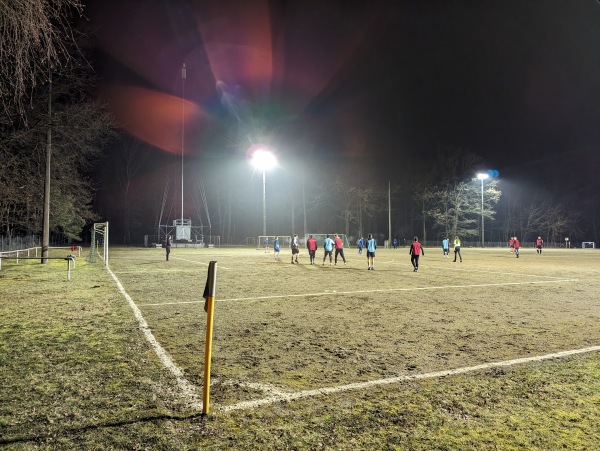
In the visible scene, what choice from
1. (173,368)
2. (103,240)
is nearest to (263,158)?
(103,240)

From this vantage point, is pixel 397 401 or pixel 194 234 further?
pixel 194 234

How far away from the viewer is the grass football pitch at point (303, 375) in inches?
137

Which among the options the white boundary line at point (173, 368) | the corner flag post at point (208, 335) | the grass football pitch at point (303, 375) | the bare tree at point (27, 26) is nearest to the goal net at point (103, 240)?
the grass football pitch at point (303, 375)

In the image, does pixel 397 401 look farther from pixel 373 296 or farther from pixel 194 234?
pixel 194 234

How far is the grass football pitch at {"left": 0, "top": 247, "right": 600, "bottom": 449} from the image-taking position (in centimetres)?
347

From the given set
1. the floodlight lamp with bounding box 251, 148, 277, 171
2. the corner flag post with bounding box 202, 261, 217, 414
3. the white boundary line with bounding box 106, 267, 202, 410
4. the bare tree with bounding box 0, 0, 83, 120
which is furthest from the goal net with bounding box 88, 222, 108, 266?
the floodlight lamp with bounding box 251, 148, 277, 171

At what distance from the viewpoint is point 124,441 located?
10.8 feet

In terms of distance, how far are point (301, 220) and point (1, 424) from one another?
8435 cm

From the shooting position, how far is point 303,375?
4.96 meters

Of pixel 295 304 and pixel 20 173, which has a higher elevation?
pixel 20 173

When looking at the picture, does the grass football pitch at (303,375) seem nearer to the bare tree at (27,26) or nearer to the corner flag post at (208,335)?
the corner flag post at (208,335)

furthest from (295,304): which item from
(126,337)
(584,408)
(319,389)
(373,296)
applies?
(584,408)

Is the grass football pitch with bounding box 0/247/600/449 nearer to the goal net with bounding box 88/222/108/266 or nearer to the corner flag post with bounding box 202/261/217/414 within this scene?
the corner flag post with bounding box 202/261/217/414

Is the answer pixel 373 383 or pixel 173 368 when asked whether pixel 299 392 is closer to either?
pixel 373 383
